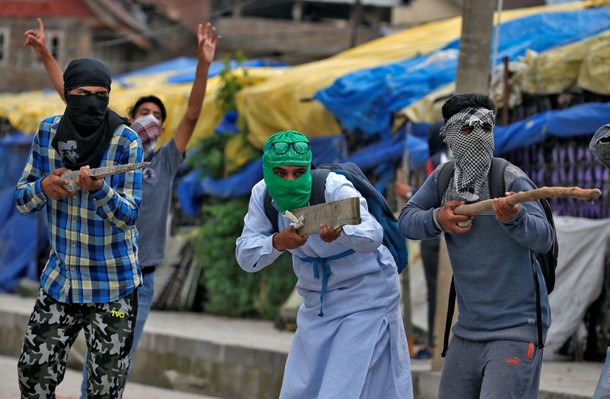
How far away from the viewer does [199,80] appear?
6.89 metres

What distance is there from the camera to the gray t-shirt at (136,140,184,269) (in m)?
6.79

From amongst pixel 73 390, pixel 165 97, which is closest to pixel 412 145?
pixel 73 390

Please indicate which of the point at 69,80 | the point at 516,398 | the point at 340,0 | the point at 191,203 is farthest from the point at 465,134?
the point at 340,0

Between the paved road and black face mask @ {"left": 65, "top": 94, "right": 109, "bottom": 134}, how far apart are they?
172 inches

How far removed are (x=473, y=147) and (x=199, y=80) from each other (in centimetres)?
240

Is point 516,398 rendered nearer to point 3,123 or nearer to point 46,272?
point 46,272

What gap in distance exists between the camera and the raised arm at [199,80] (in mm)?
6812

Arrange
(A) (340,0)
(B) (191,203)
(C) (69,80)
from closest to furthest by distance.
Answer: (C) (69,80) < (B) (191,203) < (A) (340,0)

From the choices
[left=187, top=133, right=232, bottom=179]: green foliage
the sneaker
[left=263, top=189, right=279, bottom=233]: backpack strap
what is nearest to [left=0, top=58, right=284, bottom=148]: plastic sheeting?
[left=187, top=133, right=232, bottom=179]: green foliage

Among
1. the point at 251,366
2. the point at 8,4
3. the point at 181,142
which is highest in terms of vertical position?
the point at 8,4

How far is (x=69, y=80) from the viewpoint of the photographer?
18.0 feet

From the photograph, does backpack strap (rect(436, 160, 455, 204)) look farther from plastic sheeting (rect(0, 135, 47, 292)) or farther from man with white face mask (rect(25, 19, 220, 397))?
plastic sheeting (rect(0, 135, 47, 292))

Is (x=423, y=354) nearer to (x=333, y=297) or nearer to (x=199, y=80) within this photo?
(x=199, y=80)

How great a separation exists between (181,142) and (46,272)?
158 cm
